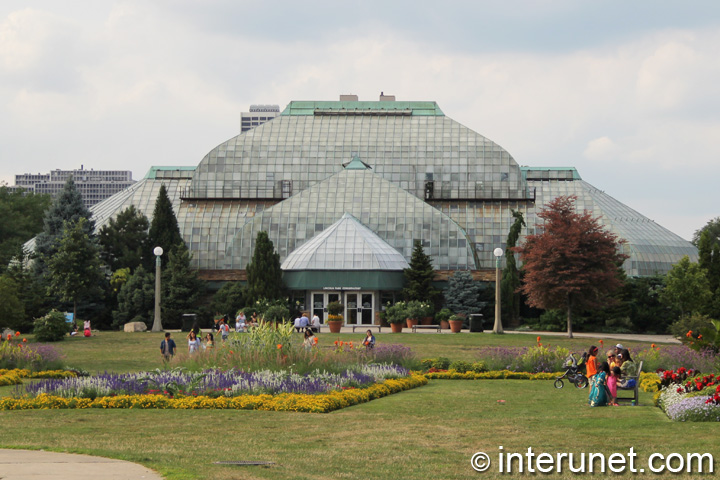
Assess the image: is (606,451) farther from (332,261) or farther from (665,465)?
(332,261)

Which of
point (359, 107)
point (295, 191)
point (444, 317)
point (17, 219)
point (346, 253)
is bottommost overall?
point (444, 317)

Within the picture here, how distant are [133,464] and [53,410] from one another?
27.6ft

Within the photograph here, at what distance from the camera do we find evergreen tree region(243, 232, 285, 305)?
5506 cm

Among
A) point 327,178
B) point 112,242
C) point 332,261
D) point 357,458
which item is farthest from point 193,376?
point 327,178

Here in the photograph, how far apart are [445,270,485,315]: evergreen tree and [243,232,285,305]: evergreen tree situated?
10298mm

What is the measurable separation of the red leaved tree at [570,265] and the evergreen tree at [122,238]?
2557cm

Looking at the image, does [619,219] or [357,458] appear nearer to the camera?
[357,458]

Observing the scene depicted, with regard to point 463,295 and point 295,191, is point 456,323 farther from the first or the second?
point 295,191

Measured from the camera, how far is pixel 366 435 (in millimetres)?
16234

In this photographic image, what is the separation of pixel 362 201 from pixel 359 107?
14.8 m

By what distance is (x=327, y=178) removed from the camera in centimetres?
6619

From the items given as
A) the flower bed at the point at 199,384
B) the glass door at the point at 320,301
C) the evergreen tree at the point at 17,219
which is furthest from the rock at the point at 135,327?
the flower bed at the point at 199,384

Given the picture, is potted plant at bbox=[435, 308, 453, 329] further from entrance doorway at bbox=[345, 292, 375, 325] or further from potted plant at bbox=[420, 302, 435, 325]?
entrance doorway at bbox=[345, 292, 375, 325]

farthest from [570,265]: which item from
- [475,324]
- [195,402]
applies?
[195,402]
